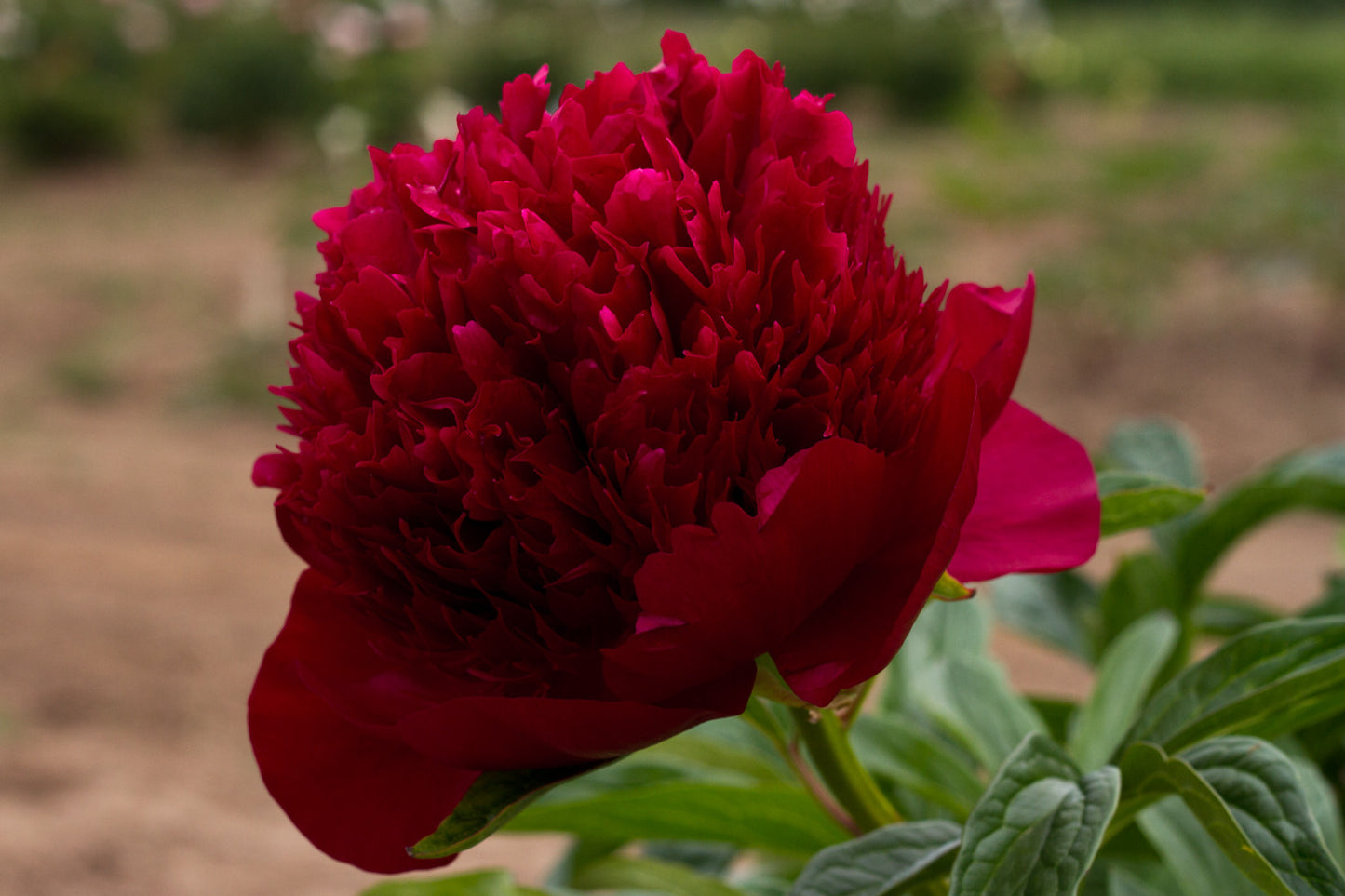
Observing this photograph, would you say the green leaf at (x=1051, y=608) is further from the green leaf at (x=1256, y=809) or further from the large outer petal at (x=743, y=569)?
the large outer petal at (x=743, y=569)

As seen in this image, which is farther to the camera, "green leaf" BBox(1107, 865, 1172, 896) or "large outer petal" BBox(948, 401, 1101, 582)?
"green leaf" BBox(1107, 865, 1172, 896)

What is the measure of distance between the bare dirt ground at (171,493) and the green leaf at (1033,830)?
1355 millimetres

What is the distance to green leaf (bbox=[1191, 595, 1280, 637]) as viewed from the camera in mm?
1114

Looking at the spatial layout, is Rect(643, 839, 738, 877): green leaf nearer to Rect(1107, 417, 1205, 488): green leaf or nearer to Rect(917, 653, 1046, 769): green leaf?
Rect(917, 653, 1046, 769): green leaf

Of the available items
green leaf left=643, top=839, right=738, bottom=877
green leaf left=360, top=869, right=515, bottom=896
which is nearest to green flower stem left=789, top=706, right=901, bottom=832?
green leaf left=360, top=869, right=515, bottom=896

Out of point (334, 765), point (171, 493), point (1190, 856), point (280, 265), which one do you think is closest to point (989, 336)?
point (334, 765)

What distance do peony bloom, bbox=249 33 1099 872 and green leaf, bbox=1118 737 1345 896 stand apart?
0.38 ft

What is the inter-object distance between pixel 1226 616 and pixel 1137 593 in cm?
17

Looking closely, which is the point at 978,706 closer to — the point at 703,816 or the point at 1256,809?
the point at 703,816

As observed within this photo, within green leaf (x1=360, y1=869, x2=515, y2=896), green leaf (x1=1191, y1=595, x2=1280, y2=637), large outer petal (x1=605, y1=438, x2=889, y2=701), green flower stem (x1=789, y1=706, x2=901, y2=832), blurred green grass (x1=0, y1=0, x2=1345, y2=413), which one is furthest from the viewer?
blurred green grass (x1=0, y1=0, x2=1345, y2=413)

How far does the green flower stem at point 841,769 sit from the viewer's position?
1.76ft

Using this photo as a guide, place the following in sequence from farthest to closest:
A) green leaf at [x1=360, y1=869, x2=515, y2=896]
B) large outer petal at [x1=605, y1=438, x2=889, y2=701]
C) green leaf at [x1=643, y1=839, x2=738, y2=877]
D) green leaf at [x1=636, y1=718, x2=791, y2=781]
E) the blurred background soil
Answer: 1. the blurred background soil
2. green leaf at [x1=643, y1=839, x2=738, y2=877]
3. green leaf at [x1=636, y1=718, x2=791, y2=781]
4. green leaf at [x1=360, y1=869, x2=515, y2=896]
5. large outer petal at [x1=605, y1=438, x2=889, y2=701]

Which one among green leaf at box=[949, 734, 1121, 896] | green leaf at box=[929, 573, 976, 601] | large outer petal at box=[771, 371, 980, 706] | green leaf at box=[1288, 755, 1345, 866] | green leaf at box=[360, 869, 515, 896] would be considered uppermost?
large outer petal at box=[771, 371, 980, 706]

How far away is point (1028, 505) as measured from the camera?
51 cm
